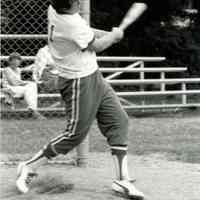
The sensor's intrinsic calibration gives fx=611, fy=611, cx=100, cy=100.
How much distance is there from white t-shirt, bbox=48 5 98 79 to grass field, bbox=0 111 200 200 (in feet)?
3.34

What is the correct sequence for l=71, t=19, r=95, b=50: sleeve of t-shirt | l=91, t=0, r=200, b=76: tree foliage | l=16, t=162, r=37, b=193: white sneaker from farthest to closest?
l=91, t=0, r=200, b=76: tree foliage → l=16, t=162, r=37, b=193: white sneaker → l=71, t=19, r=95, b=50: sleeve of t-shirt

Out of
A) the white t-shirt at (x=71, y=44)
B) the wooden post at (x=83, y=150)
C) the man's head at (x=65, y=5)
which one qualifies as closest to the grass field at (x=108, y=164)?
the wooden post at (x=83, y=150)

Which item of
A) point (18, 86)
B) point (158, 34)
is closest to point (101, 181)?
point (18, 86)

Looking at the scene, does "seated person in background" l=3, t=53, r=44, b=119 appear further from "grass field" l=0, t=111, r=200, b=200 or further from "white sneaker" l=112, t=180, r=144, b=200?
"white sneaker" l=112, t=180, r=144, b=200

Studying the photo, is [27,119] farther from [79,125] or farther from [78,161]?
[79,125]

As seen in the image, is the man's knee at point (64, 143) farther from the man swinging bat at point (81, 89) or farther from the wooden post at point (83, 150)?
the wooden post at point (83, 150)

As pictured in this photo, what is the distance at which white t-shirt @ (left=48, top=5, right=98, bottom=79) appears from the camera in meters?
4.80

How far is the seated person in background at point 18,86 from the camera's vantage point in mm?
10875

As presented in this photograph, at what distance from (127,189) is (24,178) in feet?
2.91

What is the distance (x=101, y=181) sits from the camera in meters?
5.58

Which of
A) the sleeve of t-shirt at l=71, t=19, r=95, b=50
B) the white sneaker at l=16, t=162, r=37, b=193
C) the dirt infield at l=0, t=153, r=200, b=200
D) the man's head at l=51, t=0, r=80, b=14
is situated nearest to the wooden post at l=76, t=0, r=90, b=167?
the dirt infield at l=0, t=153, r=200, b=200

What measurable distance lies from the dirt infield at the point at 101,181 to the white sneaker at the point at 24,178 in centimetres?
6

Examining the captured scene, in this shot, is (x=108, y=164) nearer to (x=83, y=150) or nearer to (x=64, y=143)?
(x=83, y=150)

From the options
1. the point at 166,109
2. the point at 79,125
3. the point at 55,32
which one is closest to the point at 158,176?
the point at 79,125
